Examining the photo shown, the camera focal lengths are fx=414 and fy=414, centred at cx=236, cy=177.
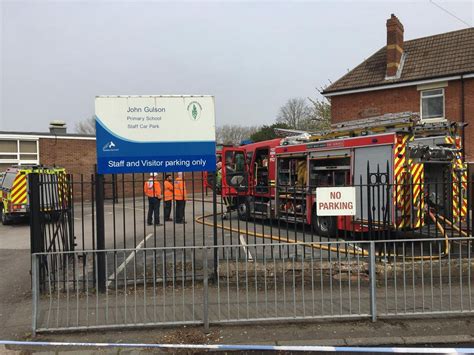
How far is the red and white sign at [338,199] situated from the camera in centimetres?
605

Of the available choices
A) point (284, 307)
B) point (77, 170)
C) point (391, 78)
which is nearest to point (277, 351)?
point (284, 307)

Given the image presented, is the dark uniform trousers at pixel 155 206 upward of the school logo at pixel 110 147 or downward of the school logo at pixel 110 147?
downward

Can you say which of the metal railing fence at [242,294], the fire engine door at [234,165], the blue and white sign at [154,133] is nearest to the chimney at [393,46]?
the fire engine door at [234,165]

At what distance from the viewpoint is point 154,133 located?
622 cm

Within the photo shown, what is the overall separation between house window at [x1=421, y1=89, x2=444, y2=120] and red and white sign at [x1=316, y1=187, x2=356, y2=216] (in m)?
15.6

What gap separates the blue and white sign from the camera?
6.11 metres

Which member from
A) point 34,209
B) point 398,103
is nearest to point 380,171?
point 34,209

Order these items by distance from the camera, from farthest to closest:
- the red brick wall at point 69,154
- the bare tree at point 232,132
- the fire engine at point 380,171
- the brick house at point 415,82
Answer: the bare tree at point 232,132 → the red brick wall at point 69,154 → the brick house at point 415,82 → the fire engine at point 380,171

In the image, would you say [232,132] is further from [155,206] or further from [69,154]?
[155,206]

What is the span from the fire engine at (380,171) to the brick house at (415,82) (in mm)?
9875

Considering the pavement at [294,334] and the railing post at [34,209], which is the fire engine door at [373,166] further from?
the railing post at [34,209]

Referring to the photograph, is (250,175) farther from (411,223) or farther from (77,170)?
(77,170)

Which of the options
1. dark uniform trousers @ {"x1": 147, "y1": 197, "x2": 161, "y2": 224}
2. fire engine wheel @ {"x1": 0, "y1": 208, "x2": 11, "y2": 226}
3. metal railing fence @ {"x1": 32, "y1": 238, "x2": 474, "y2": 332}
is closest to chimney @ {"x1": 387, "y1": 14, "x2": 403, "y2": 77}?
dark uniform trousers @ {"x1": 147, "y1": 197, "x2": 161, "y2": 224}

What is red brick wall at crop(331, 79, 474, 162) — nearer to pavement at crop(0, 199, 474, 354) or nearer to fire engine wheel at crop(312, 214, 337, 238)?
fire engine wheel at crop(312, 214, 337, 238)
